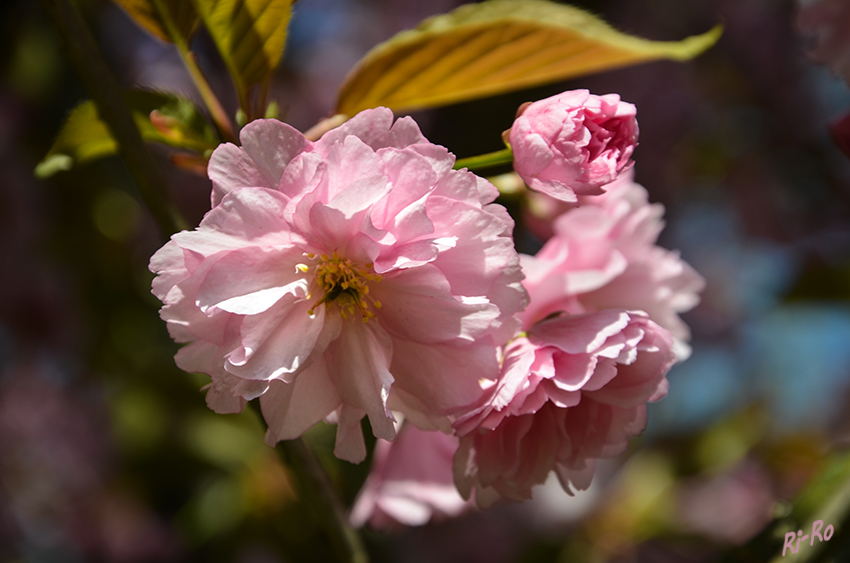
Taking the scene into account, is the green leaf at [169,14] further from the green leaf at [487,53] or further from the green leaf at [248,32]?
the green leaf at [487,53]

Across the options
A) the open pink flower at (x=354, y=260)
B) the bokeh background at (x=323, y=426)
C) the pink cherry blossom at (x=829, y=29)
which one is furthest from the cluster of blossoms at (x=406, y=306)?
the bokeh background at (x=323, y=426)

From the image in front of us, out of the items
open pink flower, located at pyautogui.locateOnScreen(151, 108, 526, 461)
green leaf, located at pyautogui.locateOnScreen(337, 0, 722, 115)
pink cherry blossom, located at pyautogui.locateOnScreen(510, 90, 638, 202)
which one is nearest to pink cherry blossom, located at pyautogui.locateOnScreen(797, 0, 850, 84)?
green leaf, located at pyautogui.locateOnScreen(337, 0, 722, 115)

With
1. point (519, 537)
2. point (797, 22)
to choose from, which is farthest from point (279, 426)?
point (519, 537)

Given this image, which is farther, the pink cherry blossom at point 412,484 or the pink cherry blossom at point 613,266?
the pink cherry blossom at point 412,484

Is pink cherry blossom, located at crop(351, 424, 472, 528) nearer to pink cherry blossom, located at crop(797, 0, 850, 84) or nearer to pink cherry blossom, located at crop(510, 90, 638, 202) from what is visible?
pink cherry blossom, located at crop(510, 90, 638, 202)

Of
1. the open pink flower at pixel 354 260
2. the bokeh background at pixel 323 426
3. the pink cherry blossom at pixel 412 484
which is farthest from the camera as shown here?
the bokeh background at pixel 323 426

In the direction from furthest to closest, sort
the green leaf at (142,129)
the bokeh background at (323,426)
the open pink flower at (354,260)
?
the bokeh background at (323,426), the green leaf at (142,129), the open pink flower at (354,260)
